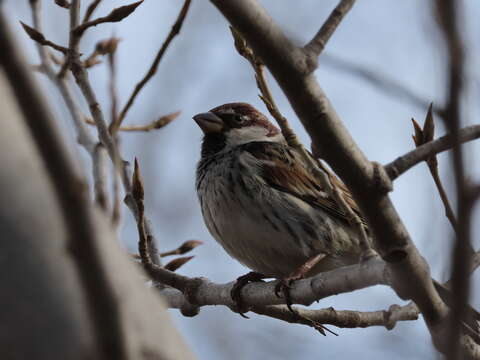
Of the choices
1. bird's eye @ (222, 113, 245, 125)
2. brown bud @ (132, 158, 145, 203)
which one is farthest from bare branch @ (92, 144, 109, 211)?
bird's eye @ (222, 113, 245, 125)

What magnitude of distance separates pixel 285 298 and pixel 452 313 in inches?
90.7

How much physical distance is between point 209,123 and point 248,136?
0.33 m

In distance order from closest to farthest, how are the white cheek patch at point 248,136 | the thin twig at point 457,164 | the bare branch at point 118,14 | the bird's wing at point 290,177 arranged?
the thin twig at point 457,164 → the bare branch at point 118,14 → the bird's wing at point 290,177 → the white cheek patch at point 248,136

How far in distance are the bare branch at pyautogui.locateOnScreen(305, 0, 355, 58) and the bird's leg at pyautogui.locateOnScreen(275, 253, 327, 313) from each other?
1.37m

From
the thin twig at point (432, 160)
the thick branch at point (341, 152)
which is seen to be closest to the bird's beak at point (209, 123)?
the thin twig at point (432, 160)

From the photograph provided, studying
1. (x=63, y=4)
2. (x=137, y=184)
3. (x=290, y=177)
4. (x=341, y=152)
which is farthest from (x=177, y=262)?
(x=341, y=152)

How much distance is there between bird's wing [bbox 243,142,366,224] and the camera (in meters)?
4.90

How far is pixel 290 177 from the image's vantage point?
5.04 metres

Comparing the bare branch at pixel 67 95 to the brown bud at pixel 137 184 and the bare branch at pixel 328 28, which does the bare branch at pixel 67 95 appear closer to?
the brown bud at pixel 137 184

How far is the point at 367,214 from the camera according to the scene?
2.34 metres

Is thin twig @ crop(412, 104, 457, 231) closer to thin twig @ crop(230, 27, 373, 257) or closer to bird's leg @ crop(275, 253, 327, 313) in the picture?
thin twig @ crop(230, 27, 373, 257)

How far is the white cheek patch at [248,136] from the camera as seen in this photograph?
5.51 m

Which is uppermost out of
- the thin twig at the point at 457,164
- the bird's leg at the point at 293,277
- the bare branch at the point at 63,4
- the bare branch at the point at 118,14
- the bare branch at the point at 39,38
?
the bare branch at the point at 63,4

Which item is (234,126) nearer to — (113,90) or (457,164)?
(113,90)
